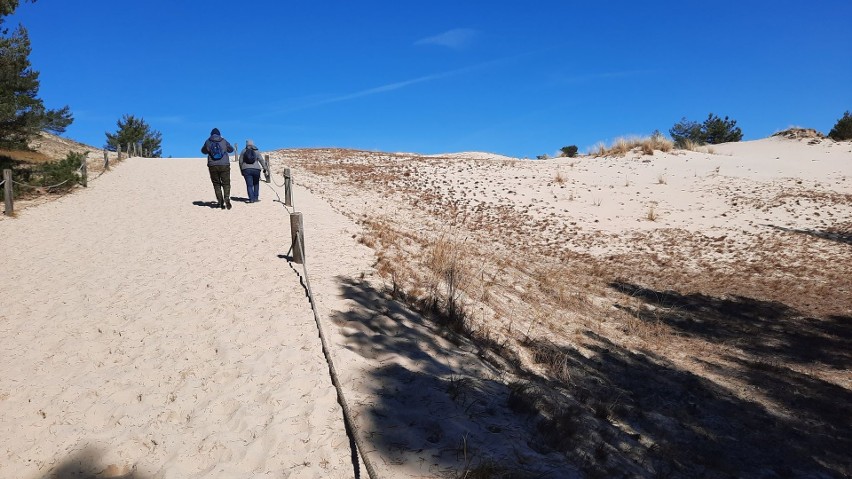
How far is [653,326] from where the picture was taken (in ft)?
29.7

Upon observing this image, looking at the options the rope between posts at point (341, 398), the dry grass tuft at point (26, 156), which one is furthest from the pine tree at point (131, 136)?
the rope between posts at point (341, 398)

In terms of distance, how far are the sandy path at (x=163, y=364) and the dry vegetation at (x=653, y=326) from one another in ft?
6.15

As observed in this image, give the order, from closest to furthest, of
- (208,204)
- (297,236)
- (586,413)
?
1. (586,413)
2. (297,236)
3. (208,204)

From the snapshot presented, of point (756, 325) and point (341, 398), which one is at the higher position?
point (341, 398)

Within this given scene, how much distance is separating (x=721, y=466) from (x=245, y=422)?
4495 mm

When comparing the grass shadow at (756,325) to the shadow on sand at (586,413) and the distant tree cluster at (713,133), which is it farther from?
the distant tree cluster at (713,133)

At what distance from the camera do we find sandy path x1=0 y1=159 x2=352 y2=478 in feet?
13.4

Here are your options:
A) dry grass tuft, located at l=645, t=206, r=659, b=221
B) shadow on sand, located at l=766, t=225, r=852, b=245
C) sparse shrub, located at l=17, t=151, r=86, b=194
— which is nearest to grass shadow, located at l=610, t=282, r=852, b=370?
shadow on sand, located at l=766, t=225, r=852, b=245

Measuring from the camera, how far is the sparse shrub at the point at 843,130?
27984 mm

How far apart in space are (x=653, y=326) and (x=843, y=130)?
2842 cm

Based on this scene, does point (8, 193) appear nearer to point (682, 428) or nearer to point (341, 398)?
point (341, 398)

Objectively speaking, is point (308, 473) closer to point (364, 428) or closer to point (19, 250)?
point (364, 428)

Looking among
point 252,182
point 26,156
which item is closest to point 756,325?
point 252,182

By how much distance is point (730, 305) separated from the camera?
34.1 ft
